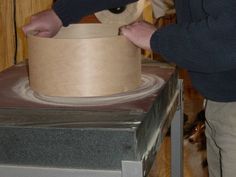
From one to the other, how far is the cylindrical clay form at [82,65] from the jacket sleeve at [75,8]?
0.22 metres

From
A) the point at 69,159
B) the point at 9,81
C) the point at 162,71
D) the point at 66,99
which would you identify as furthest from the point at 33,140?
the point at 162,71

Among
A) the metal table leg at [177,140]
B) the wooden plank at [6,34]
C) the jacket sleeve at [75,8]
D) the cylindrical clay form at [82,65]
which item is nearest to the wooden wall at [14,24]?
the wooden plank at [6,34]

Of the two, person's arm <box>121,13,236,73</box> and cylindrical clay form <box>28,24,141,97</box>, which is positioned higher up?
person's arm <box>121,13,236,73</box>

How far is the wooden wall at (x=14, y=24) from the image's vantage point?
1.76m

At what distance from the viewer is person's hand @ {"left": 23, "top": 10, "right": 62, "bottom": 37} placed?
1062mm

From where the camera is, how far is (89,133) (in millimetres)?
688

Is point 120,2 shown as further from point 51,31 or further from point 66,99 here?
point 66,99

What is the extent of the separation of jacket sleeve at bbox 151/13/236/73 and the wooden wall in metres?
1.04

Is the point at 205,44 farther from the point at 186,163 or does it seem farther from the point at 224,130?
the point at 186,163

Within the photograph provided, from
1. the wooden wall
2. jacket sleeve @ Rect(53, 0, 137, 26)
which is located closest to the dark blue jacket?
jacket sleeve @ Rect(53, 0, 137, 26)

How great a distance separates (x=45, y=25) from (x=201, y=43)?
1.48 feet

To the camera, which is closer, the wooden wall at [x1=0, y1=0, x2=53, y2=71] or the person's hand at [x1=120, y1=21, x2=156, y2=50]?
the person's hand at [x1=120, y1=21, x2=156, y2=50]

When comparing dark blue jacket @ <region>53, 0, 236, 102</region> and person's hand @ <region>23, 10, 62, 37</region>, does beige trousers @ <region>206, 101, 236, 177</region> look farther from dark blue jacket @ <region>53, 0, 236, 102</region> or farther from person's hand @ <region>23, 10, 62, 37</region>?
person's hand @ <region>23, 10, 62, 37</region>

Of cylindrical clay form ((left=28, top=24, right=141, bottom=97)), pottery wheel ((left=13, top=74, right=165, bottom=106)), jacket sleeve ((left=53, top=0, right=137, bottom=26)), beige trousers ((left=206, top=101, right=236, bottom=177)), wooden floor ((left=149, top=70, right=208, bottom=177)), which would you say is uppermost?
jacket sleeve ((left=53, top=0, right=137, bottom=26))
